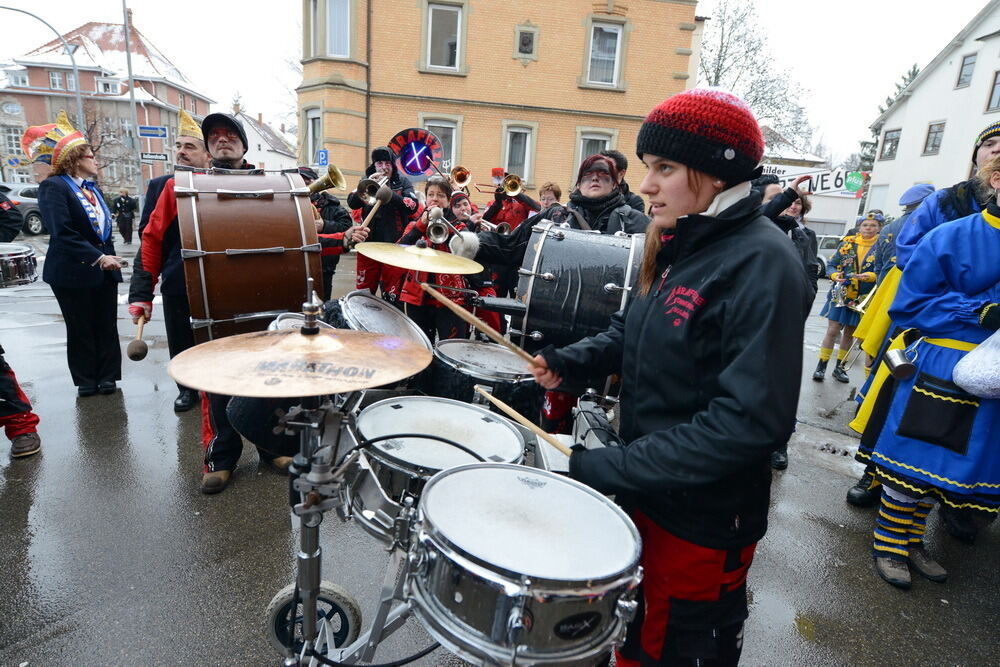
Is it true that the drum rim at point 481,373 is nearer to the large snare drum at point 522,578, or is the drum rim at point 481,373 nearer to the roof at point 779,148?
the large snare drum at point 522,578

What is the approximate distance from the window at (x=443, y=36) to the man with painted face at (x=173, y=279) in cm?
1416

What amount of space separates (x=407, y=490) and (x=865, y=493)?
350 cm

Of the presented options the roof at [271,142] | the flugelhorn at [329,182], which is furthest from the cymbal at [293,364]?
the roof at [271,142]

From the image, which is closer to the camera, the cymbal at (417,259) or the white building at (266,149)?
the cymbal at (417,259)

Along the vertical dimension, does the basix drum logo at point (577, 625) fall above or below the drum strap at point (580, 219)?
below

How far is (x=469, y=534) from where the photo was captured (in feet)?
4.54

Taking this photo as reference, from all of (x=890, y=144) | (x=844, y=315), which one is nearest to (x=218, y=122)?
(x=844, y=315)

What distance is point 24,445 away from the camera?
3650 millimetres

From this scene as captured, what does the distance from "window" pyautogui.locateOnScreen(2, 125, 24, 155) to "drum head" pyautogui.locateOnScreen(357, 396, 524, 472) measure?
184ft

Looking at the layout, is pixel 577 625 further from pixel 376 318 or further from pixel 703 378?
pixel 376 318

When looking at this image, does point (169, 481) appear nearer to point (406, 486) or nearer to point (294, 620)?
point (294, 620)

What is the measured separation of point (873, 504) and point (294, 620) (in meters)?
3.81

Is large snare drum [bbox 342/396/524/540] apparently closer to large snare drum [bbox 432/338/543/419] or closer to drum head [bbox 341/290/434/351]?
drum head [bbox 341/290/434/351]

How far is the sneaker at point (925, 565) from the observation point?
118 inches
